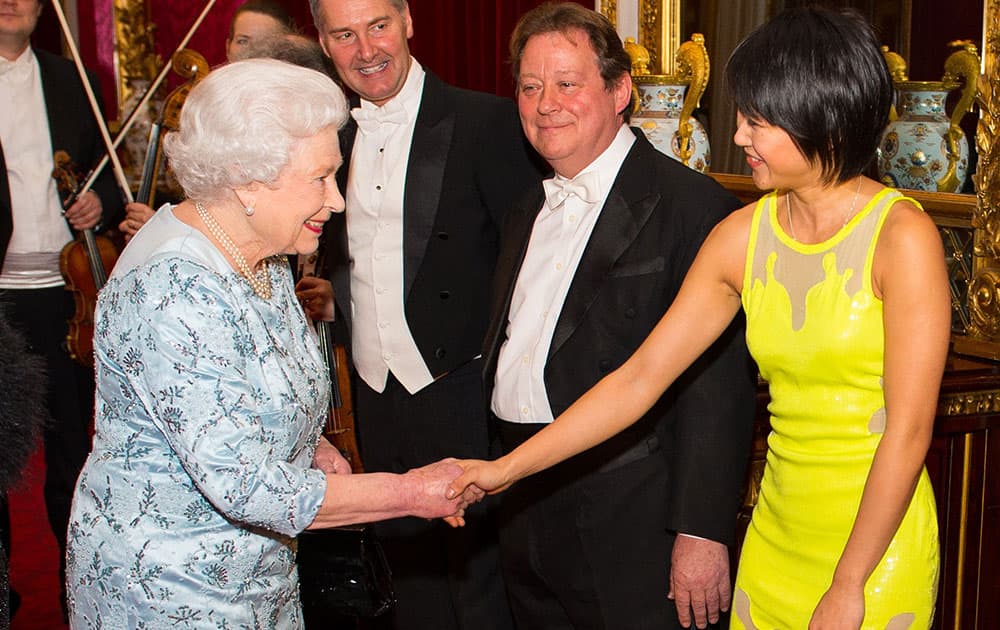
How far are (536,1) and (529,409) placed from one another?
12.1 ft

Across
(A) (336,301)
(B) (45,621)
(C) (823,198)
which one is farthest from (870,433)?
(B) (45,621)

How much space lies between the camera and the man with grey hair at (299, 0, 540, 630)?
8.93 feet

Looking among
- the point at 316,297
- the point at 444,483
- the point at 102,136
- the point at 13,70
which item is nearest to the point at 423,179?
the point at 316,297

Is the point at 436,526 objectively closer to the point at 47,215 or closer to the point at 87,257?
the point at 87,257

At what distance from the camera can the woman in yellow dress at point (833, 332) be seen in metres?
1.54

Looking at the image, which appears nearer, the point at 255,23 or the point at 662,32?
the point at 255,23

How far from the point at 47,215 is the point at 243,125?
2.14 m

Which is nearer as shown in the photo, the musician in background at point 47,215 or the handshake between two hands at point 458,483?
the handshake between two hands at point 458,483

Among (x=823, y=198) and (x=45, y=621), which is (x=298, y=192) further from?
(x=45, y=621)

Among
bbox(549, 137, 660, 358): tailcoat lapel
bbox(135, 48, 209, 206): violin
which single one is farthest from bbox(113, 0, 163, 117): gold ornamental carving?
bbox(549, 137, 660, 358): tailcoat lapel

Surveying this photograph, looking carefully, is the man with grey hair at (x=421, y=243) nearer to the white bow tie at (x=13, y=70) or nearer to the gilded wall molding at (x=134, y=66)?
the white bow tie at (x=13, y=70)

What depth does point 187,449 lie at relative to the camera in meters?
1.69

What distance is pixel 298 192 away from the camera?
5.98ft

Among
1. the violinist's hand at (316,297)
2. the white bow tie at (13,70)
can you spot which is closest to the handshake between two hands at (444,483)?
the violinist's hand at (316,297)
